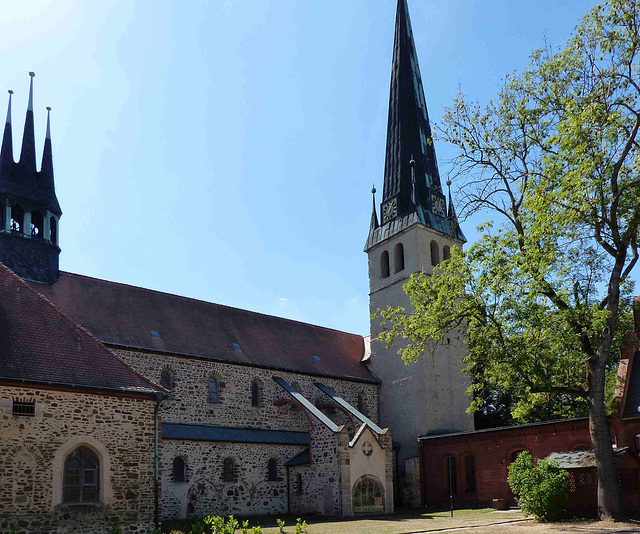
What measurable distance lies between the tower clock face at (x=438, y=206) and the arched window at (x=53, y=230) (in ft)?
61.8

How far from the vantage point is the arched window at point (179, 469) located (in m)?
21.1

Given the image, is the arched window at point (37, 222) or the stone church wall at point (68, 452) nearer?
the stone church wall at point (68, 452)

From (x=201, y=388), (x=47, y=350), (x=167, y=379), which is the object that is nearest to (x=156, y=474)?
(x=47, y=350)

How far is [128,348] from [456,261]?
40.8 feet

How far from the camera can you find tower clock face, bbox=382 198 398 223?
33.2 m

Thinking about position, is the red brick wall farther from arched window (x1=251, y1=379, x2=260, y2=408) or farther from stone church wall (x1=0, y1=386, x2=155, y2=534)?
stone church wall (x1=0, y1=386, x2=155, y2=534)

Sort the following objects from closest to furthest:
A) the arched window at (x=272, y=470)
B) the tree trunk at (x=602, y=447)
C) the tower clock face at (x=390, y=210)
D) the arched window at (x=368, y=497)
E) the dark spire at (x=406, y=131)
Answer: the tree trunk at (x=602, y=447) → the arched window at (x=368, y=497) → the arched window at (x=272, y=470) → the tower clock face at (x=390, y=210) → the dark spire at (x=406, y=131)

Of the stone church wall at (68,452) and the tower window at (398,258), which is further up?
the tower window at (398,258)

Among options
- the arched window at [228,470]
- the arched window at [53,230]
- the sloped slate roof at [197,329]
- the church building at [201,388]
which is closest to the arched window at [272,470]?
the church building at [201,388]

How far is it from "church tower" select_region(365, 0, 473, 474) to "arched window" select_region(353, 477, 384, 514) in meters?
5.25

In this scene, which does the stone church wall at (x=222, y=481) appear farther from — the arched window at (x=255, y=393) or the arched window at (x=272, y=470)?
the arched window at (x=255, y=393)

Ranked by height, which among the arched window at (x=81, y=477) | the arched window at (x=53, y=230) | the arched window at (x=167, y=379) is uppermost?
the arched window at (x=53, y=230)

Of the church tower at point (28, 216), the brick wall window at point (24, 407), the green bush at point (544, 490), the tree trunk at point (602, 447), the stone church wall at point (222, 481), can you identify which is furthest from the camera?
the church tower at point (28, 216)

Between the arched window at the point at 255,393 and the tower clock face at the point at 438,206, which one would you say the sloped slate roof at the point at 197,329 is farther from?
the tower clock face at the point at 438,206
